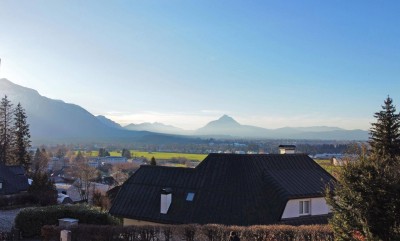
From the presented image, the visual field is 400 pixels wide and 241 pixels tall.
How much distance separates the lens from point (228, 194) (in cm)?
2236

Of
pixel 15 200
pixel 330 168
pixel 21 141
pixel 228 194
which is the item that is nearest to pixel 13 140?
pixel 21 141

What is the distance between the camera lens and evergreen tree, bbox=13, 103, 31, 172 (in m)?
58.3

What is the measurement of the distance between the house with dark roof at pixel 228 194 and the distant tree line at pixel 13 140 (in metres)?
37.9

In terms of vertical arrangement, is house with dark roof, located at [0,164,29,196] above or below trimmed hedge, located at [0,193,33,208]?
above

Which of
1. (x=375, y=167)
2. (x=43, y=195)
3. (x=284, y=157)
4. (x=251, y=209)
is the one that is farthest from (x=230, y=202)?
(x=43, y=195)

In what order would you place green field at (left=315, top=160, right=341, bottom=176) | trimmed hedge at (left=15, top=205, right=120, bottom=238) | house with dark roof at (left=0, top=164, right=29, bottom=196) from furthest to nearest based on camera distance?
house with dark roof at (left=0, top=164, right=29, bottom=196) < trimmed hedge at (left=15, top=205, right=120, bottom=238) < green field at (left=315, top=160, right=341, bottom=176)

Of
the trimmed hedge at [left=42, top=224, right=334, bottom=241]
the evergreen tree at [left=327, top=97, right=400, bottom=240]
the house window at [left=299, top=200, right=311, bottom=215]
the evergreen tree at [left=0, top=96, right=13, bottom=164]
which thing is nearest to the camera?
the evergreen tree at [left=327, top=97, right=400, bottom=240]

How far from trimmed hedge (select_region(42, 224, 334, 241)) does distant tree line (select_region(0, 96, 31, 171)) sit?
45.3m

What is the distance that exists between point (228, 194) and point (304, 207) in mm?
4084

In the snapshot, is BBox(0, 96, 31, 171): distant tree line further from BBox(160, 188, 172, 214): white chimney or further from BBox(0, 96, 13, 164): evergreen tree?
BBox(160, 188, 172, 214): white chimney

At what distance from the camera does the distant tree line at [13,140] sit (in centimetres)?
5816

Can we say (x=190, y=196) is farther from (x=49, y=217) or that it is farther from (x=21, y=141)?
(x=21, y=141)

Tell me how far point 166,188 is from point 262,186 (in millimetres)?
5160

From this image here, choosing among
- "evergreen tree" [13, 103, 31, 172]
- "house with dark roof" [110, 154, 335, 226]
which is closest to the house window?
"house with dark roof" [110, 154, 335, 226]
